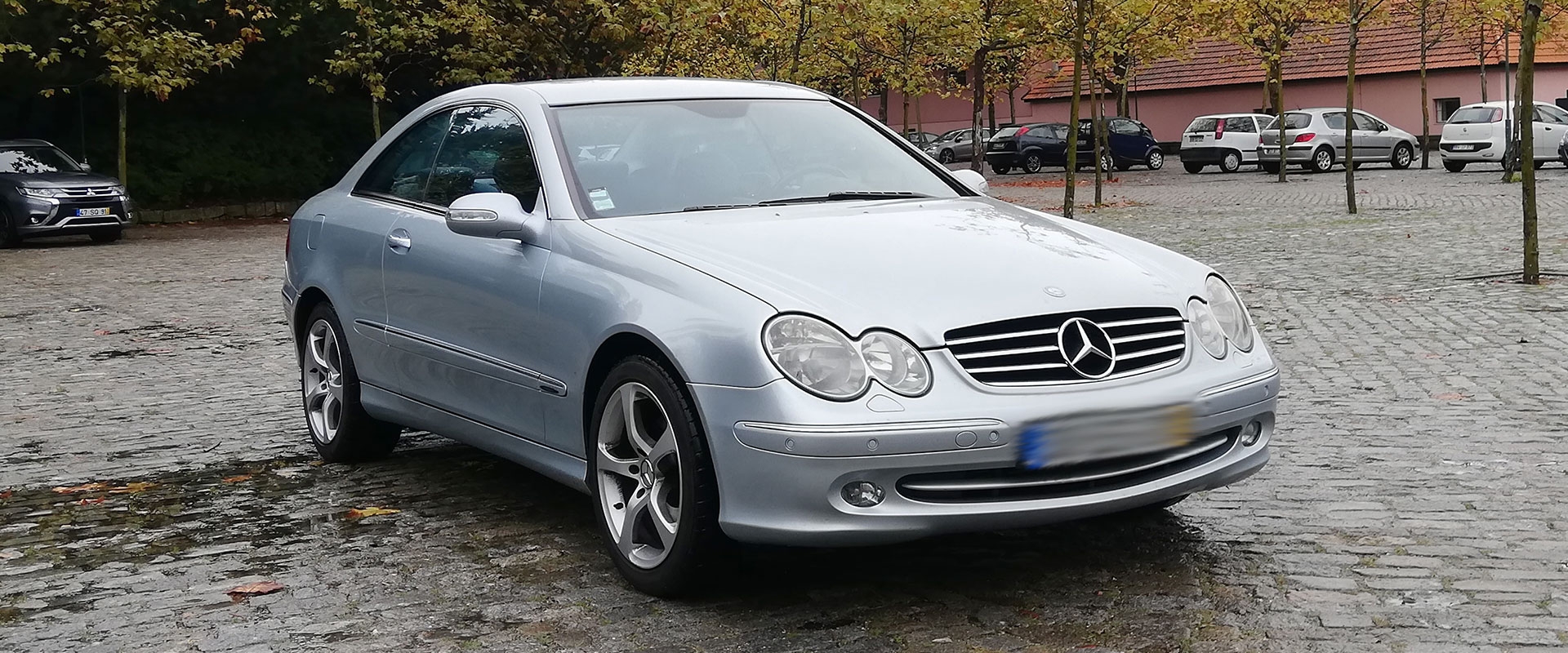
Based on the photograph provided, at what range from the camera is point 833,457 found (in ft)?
13.9

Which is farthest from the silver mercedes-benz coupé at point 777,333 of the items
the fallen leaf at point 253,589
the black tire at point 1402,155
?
the black tire at point 1402,155

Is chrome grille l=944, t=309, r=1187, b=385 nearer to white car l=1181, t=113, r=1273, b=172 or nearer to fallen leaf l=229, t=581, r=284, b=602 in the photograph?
fallen leaf l=229, t=581, r=284, b=602

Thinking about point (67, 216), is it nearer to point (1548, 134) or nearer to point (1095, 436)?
point (1095, 436)

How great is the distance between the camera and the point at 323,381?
723 centimetres

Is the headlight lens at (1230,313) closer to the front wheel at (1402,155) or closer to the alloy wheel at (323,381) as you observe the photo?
the alloy wheel at (323,381)

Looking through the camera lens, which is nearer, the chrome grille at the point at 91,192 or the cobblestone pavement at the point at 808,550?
the cobblestone pavement at the point at 808,550

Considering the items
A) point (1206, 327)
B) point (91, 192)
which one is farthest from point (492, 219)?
point (91, 192)

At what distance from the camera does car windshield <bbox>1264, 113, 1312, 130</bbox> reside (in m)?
40.9

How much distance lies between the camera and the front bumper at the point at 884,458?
13.9ft

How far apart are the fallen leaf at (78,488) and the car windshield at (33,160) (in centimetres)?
1983

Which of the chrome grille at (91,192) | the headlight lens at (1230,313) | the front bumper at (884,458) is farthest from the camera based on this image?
the chrome grille at (91,192)

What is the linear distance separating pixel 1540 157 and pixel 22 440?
119 ft

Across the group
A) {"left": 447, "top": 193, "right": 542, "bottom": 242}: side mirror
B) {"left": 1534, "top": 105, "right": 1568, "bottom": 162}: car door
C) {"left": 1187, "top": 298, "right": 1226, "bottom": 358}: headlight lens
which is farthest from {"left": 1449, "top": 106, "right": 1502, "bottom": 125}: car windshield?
{"left": 447, "top": 193, "right": 542, "bottom": 242}: side mirror

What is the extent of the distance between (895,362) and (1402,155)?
40.4 meters
